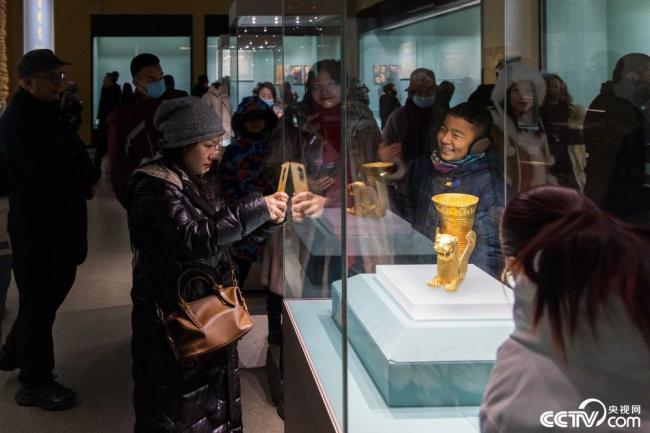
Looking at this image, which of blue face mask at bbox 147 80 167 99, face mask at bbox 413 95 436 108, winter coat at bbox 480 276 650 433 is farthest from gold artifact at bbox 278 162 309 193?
blue face mask at bbox 147 80 167 99

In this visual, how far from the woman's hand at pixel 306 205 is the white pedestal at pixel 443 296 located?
295 millimetres

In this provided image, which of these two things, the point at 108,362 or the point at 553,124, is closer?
the point at 553,124

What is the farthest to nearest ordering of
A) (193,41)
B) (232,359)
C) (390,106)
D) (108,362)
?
(193,41) → (108,362) → (232,359) → (390,106)

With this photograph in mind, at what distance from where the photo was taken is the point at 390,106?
1.62 meters

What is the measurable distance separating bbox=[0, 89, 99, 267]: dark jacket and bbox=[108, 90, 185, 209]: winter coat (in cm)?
34

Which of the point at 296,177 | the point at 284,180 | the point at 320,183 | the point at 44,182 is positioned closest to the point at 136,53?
the point at 44,182

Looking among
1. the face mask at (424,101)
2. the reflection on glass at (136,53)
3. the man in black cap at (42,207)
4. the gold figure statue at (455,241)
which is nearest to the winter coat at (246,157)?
the man in black cap at (42,207)

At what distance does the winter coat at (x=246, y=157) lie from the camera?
3512 mm

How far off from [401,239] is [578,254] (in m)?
0.99

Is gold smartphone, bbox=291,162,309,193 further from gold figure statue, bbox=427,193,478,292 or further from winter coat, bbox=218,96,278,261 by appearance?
winter coat, bbox=218,96,278,261

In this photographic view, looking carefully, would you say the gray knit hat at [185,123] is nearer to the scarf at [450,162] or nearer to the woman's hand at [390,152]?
the woman's hand at [390,152]

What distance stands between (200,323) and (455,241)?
0.77m

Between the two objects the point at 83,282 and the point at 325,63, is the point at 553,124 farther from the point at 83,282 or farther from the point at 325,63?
the point at 83,282

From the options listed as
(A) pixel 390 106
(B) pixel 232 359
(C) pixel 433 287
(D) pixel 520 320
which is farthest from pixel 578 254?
(B) pixel 232 359
